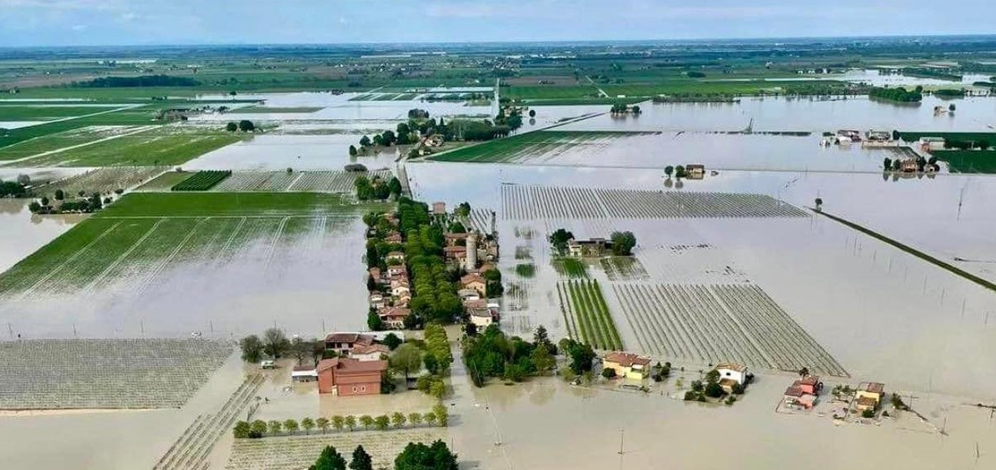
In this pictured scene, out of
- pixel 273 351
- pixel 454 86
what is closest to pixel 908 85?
pixel 454 86

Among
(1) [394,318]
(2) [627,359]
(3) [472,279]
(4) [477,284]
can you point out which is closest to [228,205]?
(3) [472,279]

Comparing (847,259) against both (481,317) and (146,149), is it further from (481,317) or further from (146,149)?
(146,149)

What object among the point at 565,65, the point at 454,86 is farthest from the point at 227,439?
the point at 565,65

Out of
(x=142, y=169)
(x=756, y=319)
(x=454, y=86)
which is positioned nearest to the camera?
(x=756, y=319)

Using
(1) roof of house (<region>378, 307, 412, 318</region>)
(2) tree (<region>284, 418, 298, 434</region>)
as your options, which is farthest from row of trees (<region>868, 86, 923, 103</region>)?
(2) tree (<region>284, 418, 298, 434</region>)

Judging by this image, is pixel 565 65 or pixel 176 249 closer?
pixel 176 249

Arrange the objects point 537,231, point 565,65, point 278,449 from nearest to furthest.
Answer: point 278,449 → point 537,231 → point 565,65

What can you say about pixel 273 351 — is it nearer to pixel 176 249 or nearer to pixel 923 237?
pixel 176 249
